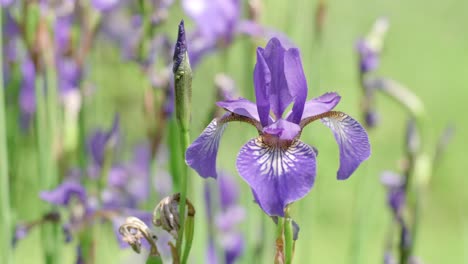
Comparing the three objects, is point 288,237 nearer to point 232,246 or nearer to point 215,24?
point 215,24

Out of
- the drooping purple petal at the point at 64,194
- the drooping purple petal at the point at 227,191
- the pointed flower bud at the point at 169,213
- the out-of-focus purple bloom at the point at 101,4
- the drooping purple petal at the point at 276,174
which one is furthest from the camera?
the drooping purple petal at the point at 227,191

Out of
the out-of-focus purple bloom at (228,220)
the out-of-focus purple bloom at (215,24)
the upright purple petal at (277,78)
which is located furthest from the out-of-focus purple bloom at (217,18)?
the upright purple petal at (277,78)

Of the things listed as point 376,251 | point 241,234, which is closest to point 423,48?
point 376,251

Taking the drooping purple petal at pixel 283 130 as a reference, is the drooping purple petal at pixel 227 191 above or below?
below

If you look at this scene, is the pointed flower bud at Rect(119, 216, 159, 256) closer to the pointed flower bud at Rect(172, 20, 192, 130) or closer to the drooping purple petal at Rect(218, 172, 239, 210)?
the pointed flower bud at Rect(172, 20, 192, 130)

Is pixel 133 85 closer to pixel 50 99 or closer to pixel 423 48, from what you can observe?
pixel 50 99

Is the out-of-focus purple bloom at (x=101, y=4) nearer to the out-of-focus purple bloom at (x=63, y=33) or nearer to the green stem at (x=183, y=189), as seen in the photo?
the out-of-focus purple bloom at (x=63, y=33)
